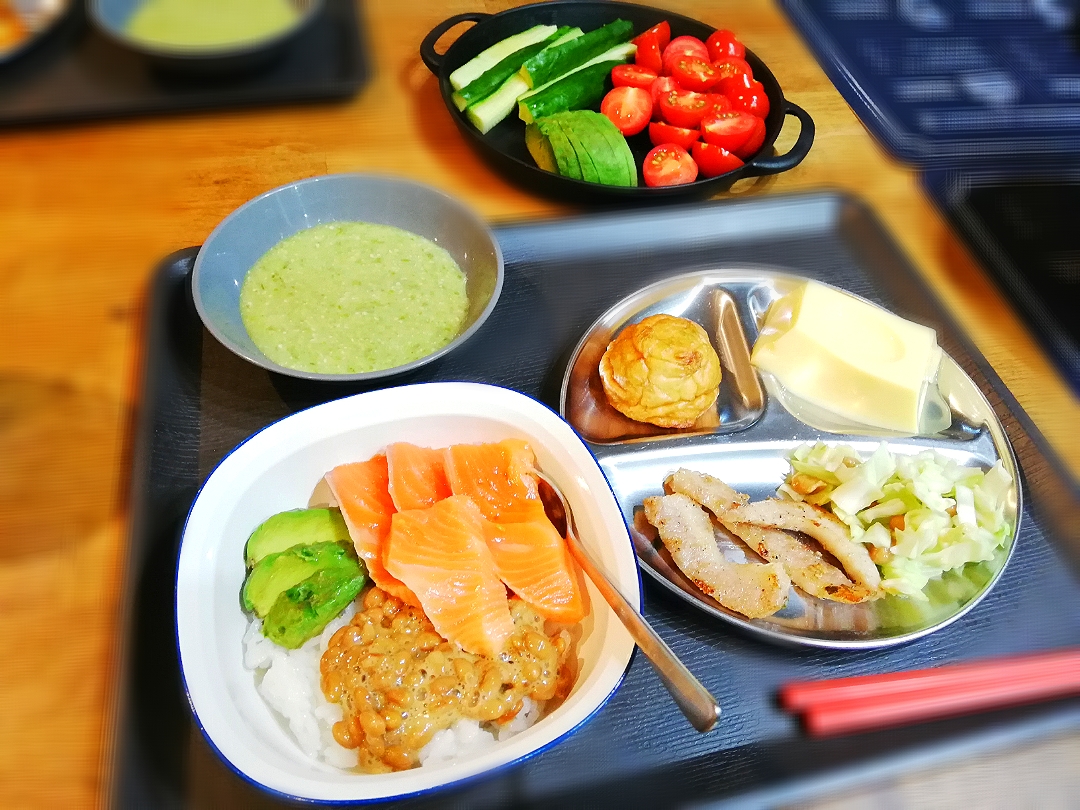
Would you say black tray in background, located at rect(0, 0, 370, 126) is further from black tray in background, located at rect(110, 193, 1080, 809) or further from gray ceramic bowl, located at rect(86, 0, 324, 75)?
black tray in background, located at rect(110, 193, 1080, 809)

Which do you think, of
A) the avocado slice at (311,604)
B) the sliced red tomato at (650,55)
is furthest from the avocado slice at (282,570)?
the sliced red tomato at (650,55)

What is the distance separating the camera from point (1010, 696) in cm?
84

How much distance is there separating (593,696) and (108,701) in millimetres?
537

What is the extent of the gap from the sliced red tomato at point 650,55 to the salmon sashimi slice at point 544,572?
44.1 inches

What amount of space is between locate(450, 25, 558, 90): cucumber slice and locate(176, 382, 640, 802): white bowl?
0.77 meters

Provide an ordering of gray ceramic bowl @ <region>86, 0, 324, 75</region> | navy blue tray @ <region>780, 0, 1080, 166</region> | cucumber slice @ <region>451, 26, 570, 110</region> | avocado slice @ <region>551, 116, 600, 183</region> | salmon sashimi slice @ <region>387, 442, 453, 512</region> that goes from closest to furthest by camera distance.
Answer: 1. gray ceramic bowl @ <region>86, 0, 324, 75</region>
2. salmon sashimi slice @ <region>387, 442, 453, 512</region>
3. navy blue tray @ <region>780, 0, 1080, 166</region>
4. avocado slice @ <region>551, 116, 600, 183</region>
5. cucumber slice @ <region>451, 26, 570, 110</region>

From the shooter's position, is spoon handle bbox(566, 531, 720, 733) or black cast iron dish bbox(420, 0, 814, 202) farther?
black cast iron dish bbox(420, 0, 814, 202)

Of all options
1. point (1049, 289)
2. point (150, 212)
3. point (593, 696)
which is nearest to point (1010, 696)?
point (593, 696)

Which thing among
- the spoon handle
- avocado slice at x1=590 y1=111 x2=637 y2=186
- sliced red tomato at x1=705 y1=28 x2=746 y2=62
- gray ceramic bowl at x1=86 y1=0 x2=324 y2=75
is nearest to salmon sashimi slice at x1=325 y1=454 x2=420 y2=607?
the spoon handle

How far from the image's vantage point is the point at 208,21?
62cm

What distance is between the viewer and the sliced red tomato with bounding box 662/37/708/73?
1522 mm

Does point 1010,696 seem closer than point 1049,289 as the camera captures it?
Yes

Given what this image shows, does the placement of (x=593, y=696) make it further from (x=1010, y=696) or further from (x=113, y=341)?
(x=113, y=341)

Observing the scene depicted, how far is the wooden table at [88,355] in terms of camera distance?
68 cm
